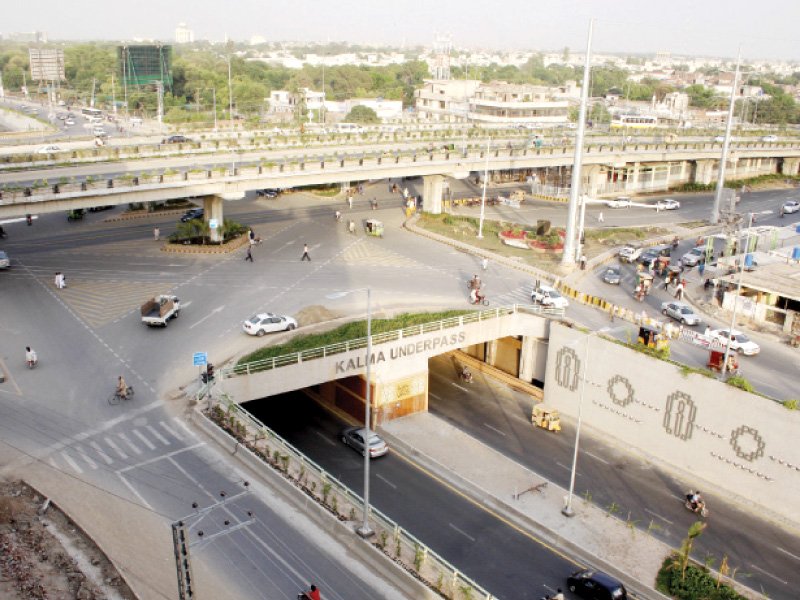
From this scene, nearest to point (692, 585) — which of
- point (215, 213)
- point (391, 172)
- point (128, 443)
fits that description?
point (128, 443)

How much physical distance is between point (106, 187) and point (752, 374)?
127ft

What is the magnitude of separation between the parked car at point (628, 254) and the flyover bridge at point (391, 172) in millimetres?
14000

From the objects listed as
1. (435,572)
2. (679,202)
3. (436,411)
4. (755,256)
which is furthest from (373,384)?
(679,202)

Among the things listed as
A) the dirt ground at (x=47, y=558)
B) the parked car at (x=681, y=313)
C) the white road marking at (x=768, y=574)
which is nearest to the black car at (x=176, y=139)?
the parked car at (x=681, y=313)

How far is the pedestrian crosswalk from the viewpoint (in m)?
27.2

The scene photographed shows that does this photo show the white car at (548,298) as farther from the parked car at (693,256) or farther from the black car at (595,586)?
the black car at (595,586)

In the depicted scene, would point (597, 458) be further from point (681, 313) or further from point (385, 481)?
point (681, 313)

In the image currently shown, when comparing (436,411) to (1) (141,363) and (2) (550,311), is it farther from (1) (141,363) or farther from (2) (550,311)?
(1) (141,363)

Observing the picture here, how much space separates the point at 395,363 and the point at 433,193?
30.1m

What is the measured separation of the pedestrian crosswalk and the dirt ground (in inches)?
94.6

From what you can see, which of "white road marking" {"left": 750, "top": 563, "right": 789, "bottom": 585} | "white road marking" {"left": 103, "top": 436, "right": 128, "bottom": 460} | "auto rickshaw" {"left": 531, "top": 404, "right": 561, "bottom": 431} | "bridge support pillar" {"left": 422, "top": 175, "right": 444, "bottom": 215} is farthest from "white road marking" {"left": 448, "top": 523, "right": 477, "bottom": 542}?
"bridge support pillar" {"left": 422, "top": 175, "right": 444, "bottom": 215}

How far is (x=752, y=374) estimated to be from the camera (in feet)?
125

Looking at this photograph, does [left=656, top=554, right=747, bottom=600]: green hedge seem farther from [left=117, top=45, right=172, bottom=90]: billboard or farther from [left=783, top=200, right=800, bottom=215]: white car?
[left=117, top=45, right=172, bottom=90]: billboard

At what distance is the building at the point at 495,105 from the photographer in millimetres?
118312
